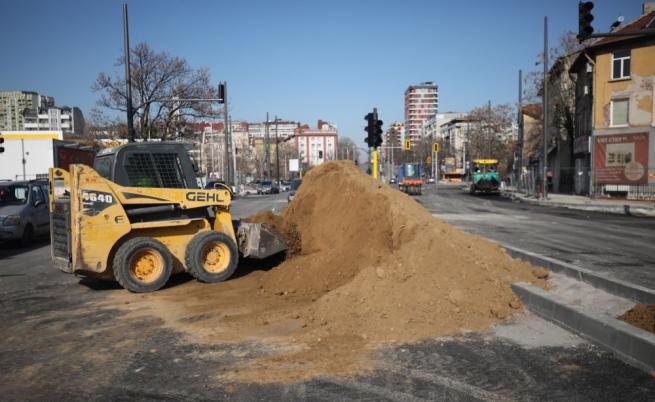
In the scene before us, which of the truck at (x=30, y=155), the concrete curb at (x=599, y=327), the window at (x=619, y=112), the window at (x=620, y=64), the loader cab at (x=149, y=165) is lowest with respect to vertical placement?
the concrete curb at (x=599, y=327)

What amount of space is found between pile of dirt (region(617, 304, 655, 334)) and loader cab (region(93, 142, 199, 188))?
6.99 meters

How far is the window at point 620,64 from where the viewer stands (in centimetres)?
3525

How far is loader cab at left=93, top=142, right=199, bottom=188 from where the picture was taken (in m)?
9.04

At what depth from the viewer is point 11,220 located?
14930mm

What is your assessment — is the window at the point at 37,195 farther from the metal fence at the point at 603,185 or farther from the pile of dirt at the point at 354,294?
the metal fence at the point at 603,185

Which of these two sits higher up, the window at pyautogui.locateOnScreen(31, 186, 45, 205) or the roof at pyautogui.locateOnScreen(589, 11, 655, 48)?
the roof at pyautogui.locateOnScreen(589, 11, 655, 48)

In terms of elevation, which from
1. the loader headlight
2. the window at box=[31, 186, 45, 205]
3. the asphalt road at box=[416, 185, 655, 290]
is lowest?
the asphalt road at box=[416, 185, 655, 290]

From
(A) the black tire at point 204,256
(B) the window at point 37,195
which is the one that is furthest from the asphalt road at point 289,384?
(B) the window at point 37,195

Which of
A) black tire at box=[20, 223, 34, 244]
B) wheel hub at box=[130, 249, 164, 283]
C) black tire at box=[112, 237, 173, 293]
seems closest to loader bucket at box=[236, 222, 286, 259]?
black tire at box=[112, 237, 173, 293]

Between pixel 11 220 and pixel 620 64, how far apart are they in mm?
36204

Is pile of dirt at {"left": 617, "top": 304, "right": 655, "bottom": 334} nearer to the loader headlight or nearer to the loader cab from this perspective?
the loader cab

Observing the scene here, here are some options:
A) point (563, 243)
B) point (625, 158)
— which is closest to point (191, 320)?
point (563, 243)

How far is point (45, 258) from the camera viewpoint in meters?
13.1

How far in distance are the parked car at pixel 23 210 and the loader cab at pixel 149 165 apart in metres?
7.00
